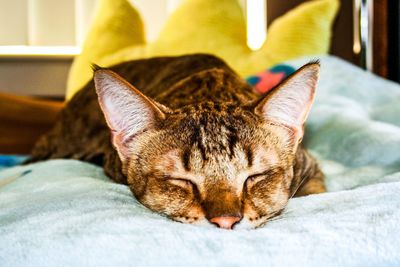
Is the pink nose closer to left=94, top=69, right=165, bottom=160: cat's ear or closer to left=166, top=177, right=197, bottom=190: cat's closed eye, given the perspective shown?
left=166, top=177, right=197, bottom=190: cat's closed eye

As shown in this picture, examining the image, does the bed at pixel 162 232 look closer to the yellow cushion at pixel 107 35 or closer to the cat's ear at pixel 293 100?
the cat's ear at pixel 293 100

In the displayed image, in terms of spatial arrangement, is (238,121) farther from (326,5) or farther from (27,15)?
(27,15)

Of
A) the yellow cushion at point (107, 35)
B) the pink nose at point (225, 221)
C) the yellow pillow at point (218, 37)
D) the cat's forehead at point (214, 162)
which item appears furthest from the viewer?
the yellow cushion at point (107, 35)

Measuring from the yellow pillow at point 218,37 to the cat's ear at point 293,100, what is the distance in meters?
1.01

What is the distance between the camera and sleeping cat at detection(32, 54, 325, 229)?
94 centimetres

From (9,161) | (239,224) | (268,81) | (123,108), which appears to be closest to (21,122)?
(9,161)

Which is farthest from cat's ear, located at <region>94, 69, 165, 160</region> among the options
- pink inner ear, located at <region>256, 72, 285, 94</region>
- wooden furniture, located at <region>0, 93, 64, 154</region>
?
wooden furniture, located at <region>0, 93, 64, 154</region>

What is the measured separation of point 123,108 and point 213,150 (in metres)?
0.20

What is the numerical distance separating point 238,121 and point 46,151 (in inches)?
40.2

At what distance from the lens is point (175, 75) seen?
1651mm

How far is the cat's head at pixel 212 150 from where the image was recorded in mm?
938

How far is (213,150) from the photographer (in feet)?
3.18

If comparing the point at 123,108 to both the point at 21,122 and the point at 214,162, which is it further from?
the point at 21,122

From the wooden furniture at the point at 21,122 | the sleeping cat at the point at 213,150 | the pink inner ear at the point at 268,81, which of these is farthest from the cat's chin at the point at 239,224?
the wooden furniture at the point at 21,122
